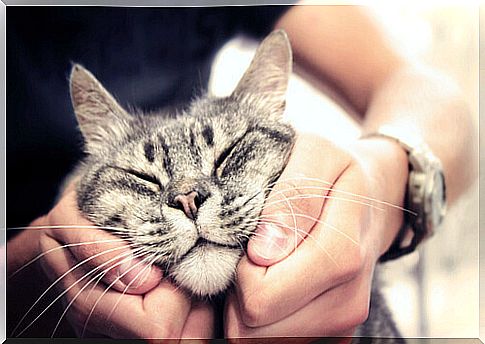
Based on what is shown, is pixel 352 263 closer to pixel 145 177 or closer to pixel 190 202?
pixel 190 202

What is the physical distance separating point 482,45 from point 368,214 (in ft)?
Answer: 1.74

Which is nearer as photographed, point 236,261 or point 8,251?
point 236,261

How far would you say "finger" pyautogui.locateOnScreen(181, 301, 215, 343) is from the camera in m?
1.68

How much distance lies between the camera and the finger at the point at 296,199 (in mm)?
1656

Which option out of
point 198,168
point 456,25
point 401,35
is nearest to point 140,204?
point 198,168

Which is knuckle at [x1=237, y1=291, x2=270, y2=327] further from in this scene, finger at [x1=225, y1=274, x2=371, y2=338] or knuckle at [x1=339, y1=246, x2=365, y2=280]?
knuckle at [x1=339, y1=246, x2=365, y2=280]

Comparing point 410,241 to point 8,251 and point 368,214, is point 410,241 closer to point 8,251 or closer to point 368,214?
point 368,214

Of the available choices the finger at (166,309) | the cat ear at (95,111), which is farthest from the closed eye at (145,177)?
the finger at (166,309)

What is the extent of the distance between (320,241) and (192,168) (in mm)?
366

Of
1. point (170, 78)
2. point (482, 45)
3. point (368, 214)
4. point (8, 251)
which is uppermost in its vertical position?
point (482, 45)

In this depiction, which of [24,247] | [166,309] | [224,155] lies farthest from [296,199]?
[24,247]

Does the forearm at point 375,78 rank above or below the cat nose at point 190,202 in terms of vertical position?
above

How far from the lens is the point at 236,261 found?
165 centimetres

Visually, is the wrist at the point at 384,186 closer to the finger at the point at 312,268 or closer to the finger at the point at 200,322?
the finger at the point at 312,268
